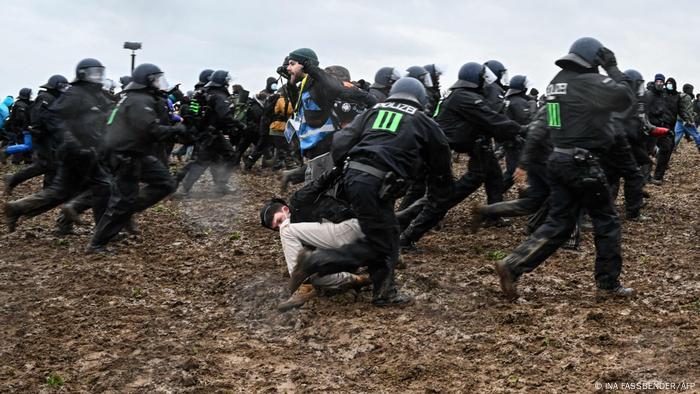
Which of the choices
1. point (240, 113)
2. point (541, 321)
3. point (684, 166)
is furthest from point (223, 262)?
point (684, 166)

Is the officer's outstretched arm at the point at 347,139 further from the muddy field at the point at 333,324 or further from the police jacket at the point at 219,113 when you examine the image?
the police jacket at the point at 219,113

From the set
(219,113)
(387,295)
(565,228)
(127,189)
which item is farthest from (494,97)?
(219,113)

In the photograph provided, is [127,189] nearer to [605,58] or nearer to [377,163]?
[377,163]

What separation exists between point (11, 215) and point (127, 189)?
1.69 meters

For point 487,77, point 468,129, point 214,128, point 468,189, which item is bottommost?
point 214,128

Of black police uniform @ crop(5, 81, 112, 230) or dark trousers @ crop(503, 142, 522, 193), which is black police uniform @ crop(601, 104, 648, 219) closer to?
dark trousers @ crop(503, 142, 522, 193)

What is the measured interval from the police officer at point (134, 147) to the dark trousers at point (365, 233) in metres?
3.38

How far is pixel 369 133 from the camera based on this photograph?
6.42 meters

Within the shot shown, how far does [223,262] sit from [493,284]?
3140 mm

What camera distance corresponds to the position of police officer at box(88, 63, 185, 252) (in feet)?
29.3

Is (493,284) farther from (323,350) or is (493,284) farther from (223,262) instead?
(223,262)

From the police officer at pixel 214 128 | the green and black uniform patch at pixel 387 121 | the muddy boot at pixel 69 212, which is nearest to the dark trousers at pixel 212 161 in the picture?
the police officer at pixel 214 128

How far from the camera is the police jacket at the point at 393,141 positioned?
6.32m

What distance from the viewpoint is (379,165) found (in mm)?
6301
